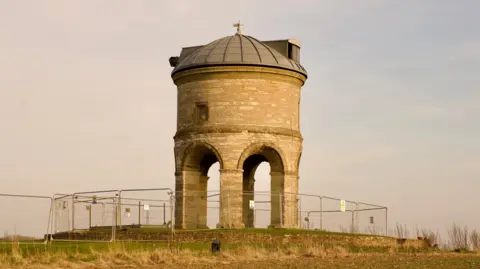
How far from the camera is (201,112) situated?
1599 inches

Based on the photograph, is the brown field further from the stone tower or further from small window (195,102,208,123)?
small window (195,102,208,123)

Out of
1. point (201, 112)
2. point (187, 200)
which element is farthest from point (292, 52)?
point (187, 200)

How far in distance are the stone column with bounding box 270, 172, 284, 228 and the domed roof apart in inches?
217

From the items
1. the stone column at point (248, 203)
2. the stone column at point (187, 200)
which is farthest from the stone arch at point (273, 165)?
the stone column at point (187, 200)

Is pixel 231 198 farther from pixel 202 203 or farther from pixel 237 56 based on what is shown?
pixel 237 56

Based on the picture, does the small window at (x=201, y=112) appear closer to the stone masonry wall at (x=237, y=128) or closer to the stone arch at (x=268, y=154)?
the stone masonry wall at (x=237, y=128)

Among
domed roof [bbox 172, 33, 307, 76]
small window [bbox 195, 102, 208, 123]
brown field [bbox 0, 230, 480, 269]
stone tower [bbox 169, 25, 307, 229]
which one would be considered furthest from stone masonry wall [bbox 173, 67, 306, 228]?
brown field [bbox 0, 230, 480, 269]

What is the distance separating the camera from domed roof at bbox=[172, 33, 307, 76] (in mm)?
39844

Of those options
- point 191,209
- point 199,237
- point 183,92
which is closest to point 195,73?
point 183,92

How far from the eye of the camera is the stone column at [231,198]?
39.1 meters

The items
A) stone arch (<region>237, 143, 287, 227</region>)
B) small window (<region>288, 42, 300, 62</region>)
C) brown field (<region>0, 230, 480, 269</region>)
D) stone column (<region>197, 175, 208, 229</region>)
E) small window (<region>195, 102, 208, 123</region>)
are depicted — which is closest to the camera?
brown field (<region>0, 230, 480, 269</region>)

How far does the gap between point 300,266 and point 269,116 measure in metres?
18.1

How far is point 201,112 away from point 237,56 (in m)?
3.34

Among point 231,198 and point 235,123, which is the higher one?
point 235,123
